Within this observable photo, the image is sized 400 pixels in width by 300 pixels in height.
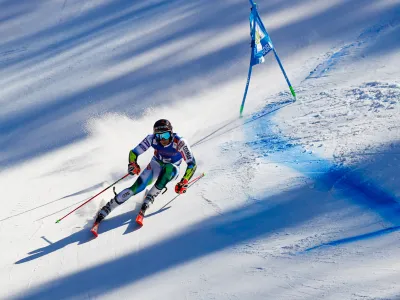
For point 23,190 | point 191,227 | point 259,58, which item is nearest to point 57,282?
point 191,227

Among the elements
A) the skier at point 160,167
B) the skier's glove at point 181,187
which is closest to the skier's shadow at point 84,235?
the skier at point 160,167

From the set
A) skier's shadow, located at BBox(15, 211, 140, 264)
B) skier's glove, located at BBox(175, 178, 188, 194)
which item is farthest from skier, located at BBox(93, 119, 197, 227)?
skier's shadow, located at BBox(15, 211, 140, 264)

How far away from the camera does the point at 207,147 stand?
919 centimetres

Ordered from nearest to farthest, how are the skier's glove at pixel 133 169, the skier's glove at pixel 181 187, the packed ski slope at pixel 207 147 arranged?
1. the packed ski slope at pixel 207 147
2. the skier's glove at pixel 181 187
3. the skier's glove at pixel 133 169

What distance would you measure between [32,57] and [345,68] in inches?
271

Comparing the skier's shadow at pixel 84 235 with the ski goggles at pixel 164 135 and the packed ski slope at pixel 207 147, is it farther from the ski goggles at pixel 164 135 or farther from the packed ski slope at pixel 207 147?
the ski goggles at pixel 164 135

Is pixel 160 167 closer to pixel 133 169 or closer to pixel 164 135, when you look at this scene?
pixel 133 169

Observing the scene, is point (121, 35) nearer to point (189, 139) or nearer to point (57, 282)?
point (189, 139)

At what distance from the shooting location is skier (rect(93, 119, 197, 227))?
304 inches

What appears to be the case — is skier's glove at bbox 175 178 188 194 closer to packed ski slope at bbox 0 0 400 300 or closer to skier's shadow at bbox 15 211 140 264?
packed ski slope at bbox 0 0 400 300

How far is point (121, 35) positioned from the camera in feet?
43.8

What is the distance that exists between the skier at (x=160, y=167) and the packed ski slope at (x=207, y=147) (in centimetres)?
21

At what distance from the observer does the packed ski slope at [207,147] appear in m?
6.39

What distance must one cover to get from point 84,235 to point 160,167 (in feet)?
Answer: 4.51
